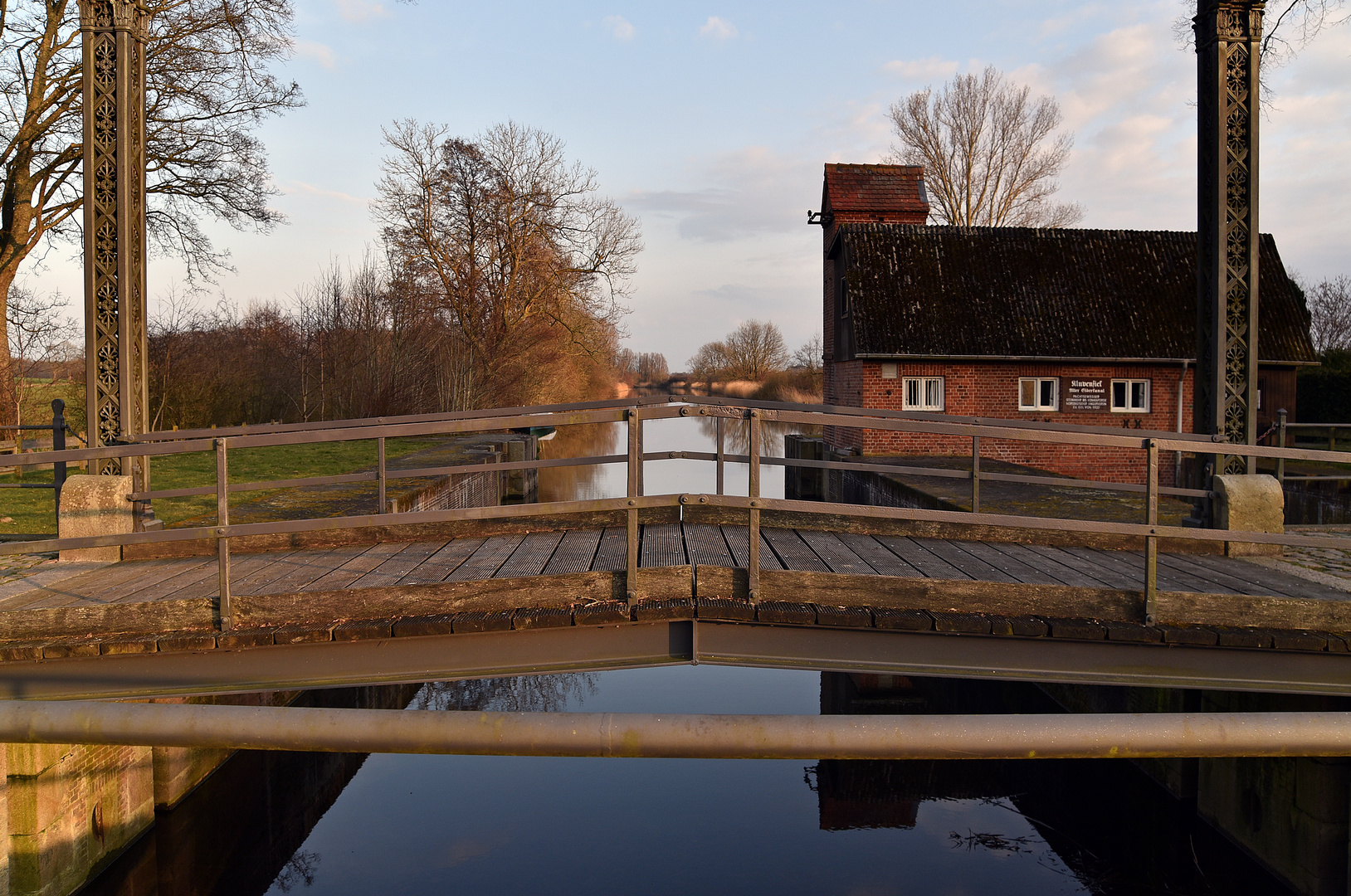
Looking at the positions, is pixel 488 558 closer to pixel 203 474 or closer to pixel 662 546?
pixel 662 546

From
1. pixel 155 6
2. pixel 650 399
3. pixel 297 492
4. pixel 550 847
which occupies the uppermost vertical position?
pixel 155 6

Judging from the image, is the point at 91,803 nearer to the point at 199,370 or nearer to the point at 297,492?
the point at 297,492

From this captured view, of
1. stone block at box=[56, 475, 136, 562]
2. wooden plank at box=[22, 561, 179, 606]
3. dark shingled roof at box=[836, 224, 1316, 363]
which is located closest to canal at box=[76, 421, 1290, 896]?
wooden plank at box=[22, 561, 179, 606]

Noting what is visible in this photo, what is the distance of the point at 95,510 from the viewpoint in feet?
20.2

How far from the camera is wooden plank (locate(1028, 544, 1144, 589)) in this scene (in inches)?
204

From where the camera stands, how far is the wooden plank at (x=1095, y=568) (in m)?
5.19

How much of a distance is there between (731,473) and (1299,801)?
78.0 feet

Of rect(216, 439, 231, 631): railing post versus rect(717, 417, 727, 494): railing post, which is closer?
rect(216, 439, 231, 631): railing post

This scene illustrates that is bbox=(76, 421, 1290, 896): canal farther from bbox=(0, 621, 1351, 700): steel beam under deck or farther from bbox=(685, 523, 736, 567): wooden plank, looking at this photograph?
bbox=(685, 523, 736, 567): wooden plank

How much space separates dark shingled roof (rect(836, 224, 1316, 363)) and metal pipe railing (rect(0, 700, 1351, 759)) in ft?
66.0

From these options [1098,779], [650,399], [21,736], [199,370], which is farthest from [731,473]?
[21,736]

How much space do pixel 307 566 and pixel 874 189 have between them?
2396 centimetres

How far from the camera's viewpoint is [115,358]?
6383 millimetres

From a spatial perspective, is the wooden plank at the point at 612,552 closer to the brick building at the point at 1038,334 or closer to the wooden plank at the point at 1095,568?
the wooden plank at the point at 1095,568
